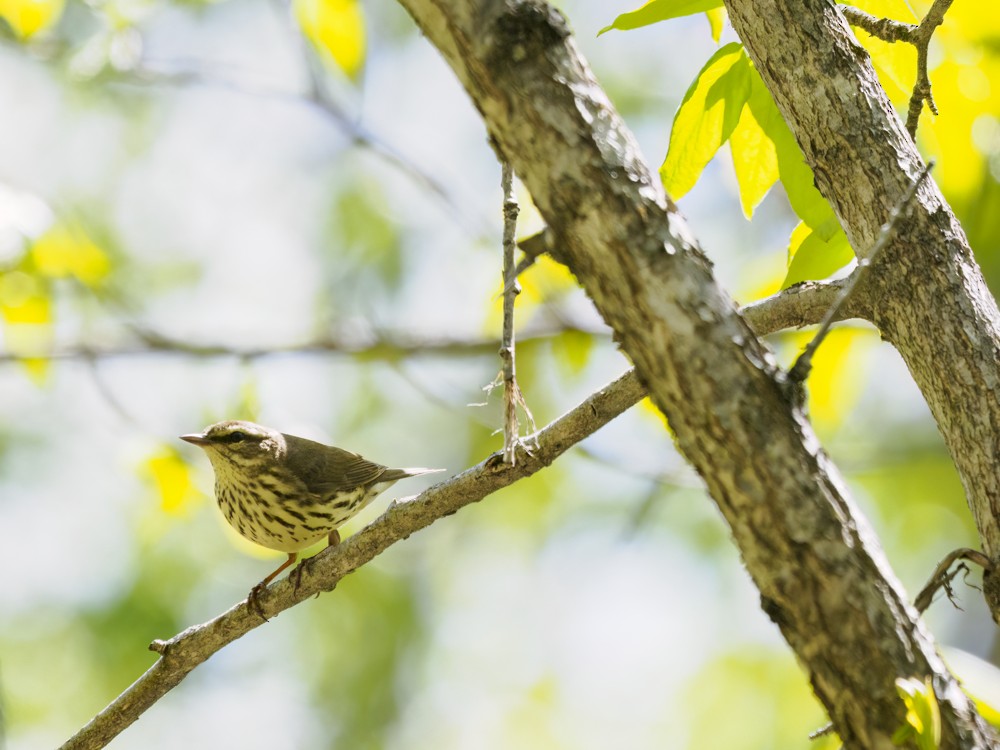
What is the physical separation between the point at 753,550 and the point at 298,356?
196 inches

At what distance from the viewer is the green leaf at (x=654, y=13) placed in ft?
7.89

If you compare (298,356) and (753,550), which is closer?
(753,550)

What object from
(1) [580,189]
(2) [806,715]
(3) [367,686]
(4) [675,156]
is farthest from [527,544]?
(1) [580,189]

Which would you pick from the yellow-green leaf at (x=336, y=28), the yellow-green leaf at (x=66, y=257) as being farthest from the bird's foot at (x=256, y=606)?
the yellow-green leaf at (x=66, y=257)

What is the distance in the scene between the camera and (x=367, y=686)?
14.6 m

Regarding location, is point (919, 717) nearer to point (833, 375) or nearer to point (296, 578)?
point (296, 578)

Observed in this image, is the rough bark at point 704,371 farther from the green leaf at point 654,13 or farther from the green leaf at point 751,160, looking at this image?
the green leaf at point 751,160

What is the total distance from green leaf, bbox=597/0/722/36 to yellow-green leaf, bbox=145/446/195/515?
13.8 feet

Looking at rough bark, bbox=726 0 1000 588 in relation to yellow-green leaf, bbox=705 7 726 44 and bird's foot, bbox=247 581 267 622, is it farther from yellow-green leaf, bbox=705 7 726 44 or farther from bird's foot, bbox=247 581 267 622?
bird's foot, bbox=247 581 267 622

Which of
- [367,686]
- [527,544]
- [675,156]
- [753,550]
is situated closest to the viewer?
[753,550]

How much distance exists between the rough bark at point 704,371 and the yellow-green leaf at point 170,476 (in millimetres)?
4619

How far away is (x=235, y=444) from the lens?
539 cm

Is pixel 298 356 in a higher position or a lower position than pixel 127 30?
lower

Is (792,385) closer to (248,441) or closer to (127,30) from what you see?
(248,441)
